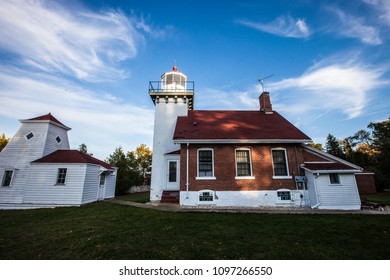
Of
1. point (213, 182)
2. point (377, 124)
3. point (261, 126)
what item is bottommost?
point (213, 182)

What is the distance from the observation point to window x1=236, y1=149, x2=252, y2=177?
12383 mm

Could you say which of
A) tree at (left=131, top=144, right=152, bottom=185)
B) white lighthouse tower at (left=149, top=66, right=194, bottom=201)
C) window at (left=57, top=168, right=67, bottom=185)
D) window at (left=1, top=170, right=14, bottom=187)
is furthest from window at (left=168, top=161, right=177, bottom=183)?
tree at (left=131, top=144, right=152, bottom=185)

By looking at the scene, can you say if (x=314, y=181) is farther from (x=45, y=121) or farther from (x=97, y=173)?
(x=45, y=121)

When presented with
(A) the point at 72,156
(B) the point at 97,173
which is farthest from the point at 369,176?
(A) the point at 72,156

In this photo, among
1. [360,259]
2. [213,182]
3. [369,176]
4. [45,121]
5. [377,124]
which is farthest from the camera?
[377,124]

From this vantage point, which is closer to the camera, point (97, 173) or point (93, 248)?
point (93, 248)

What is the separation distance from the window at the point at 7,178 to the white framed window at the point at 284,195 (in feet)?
68.9

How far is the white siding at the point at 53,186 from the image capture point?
535 inches

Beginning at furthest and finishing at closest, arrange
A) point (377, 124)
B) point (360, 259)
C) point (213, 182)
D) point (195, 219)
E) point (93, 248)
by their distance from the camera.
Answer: point (377, 124) < point (213, 182) < point (195, 219) < point (93, 248) < point (360, 259)

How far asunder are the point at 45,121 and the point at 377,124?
61.0m

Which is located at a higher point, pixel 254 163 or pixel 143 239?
pixel 254 163

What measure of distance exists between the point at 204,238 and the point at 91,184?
1330 centimetres

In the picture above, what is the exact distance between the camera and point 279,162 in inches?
498

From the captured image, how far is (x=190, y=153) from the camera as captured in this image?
41.2 feet
